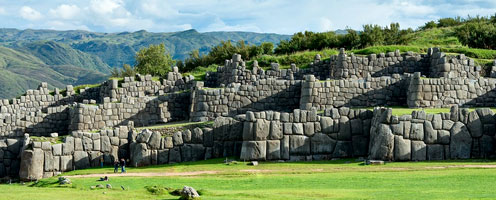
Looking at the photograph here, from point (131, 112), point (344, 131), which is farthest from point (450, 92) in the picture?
point (131, 112)

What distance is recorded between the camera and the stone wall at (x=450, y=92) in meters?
32.6

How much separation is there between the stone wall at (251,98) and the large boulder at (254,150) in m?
7.61

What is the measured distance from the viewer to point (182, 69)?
54.0 metres

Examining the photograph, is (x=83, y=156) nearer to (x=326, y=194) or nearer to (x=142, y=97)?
(x=142, y=97)

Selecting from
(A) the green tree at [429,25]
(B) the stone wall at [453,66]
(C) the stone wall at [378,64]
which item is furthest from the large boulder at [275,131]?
(A) the green tree at [429,25]

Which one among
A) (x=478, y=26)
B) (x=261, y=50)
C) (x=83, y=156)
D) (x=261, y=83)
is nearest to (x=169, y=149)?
(x=83, y=156)

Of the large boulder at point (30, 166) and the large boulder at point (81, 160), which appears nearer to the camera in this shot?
the large boulder at point (30, 166)

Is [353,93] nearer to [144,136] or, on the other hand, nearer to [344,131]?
[344,131]

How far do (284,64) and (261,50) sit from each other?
727 centimetres

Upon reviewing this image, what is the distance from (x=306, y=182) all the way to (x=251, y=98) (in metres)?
14.8

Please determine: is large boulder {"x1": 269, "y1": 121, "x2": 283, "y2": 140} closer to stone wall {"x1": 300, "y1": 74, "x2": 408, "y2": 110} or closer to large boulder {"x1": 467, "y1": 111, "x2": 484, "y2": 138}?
stone wall {"x1": 300, "y1": 74, "x2": 408, "y2": 110}

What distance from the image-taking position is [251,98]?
116 feet

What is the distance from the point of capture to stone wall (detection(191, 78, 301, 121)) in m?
35.2

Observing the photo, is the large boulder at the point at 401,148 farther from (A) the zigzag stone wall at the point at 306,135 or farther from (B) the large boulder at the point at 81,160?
(B) the large boulder at the point at 81,160
